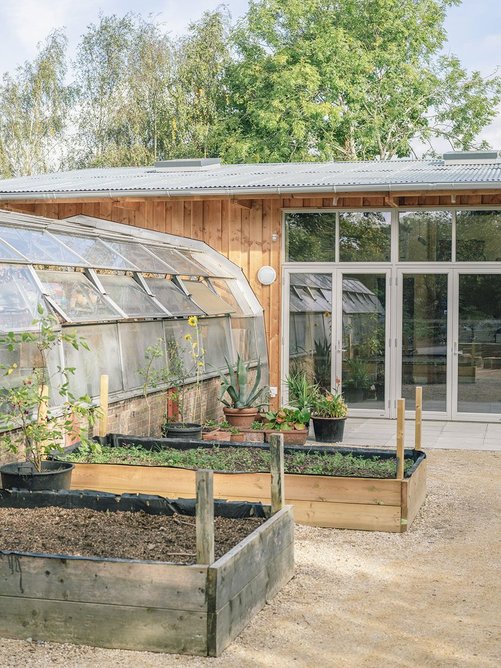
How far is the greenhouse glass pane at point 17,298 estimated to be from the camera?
Result: 7164mm

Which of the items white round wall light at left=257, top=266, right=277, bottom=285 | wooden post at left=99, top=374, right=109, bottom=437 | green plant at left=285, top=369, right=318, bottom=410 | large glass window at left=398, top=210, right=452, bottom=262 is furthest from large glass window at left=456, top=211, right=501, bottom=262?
wooden post at left=99, top=374, right=109, bottom=437

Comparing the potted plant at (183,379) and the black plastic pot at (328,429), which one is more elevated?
the potted plant at (183,379)

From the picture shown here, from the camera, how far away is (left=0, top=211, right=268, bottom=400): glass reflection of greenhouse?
7734 mm

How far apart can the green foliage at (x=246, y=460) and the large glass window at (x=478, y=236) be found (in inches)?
211

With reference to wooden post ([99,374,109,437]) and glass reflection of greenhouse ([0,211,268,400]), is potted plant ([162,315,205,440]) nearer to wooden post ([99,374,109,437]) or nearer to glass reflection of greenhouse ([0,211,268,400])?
glass reflection of greenhouse ([0,211,268,400])

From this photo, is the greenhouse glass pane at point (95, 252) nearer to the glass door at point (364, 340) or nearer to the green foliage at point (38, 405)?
the green foliage at point (38, 405)

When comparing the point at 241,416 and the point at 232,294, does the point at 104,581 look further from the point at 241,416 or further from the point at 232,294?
the point at 232,294

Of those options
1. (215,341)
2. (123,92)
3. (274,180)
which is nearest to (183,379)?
(215,341)

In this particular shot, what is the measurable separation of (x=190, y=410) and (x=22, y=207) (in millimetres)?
5333

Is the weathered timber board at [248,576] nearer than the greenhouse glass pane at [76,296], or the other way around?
the weathered timber board at [248,576]

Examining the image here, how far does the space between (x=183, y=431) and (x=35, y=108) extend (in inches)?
941

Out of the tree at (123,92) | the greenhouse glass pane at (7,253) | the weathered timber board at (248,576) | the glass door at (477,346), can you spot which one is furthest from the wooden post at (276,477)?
the tree at (123,92)

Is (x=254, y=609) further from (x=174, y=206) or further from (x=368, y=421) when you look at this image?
(x=174, y=206)

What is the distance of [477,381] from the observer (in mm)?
12156
